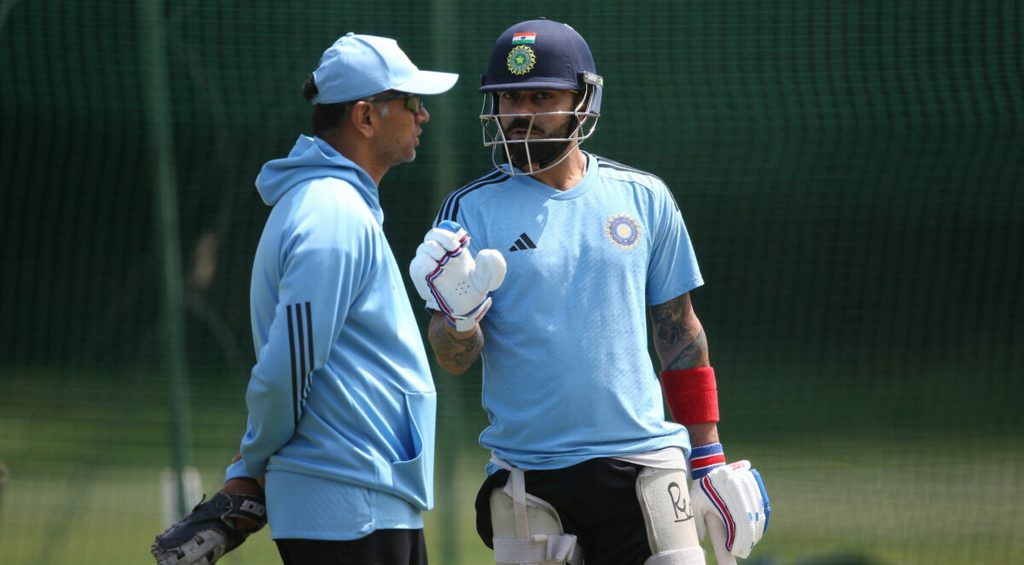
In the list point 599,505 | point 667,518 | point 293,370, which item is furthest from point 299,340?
point 667,518

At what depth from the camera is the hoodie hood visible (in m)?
2.87

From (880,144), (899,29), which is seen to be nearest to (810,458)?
(880,144)

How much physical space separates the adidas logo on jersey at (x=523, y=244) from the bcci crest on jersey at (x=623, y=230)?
0.19 metres

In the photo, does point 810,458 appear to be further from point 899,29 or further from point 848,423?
point 899,29

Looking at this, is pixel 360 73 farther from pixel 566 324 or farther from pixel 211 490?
pixel 211 490

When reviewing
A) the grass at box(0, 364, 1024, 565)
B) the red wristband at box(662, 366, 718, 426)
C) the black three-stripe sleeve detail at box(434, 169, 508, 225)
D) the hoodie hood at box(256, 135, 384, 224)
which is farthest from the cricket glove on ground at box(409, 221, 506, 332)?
the grass at box(0, 364, 1024, 565)

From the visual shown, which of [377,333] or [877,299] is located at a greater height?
[377,333]

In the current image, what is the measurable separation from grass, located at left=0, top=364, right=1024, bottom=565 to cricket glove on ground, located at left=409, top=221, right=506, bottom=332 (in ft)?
8.37

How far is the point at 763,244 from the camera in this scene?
22.5ft

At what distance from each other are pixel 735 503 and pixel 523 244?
2.69ft

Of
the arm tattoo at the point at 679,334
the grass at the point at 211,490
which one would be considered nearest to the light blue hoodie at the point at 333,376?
the arm tattoo at the point at 679,334

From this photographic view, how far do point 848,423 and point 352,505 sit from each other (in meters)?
4.54

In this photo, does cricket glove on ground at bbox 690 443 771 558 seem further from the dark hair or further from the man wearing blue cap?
the dark hair

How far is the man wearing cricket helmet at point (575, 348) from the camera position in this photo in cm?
312
